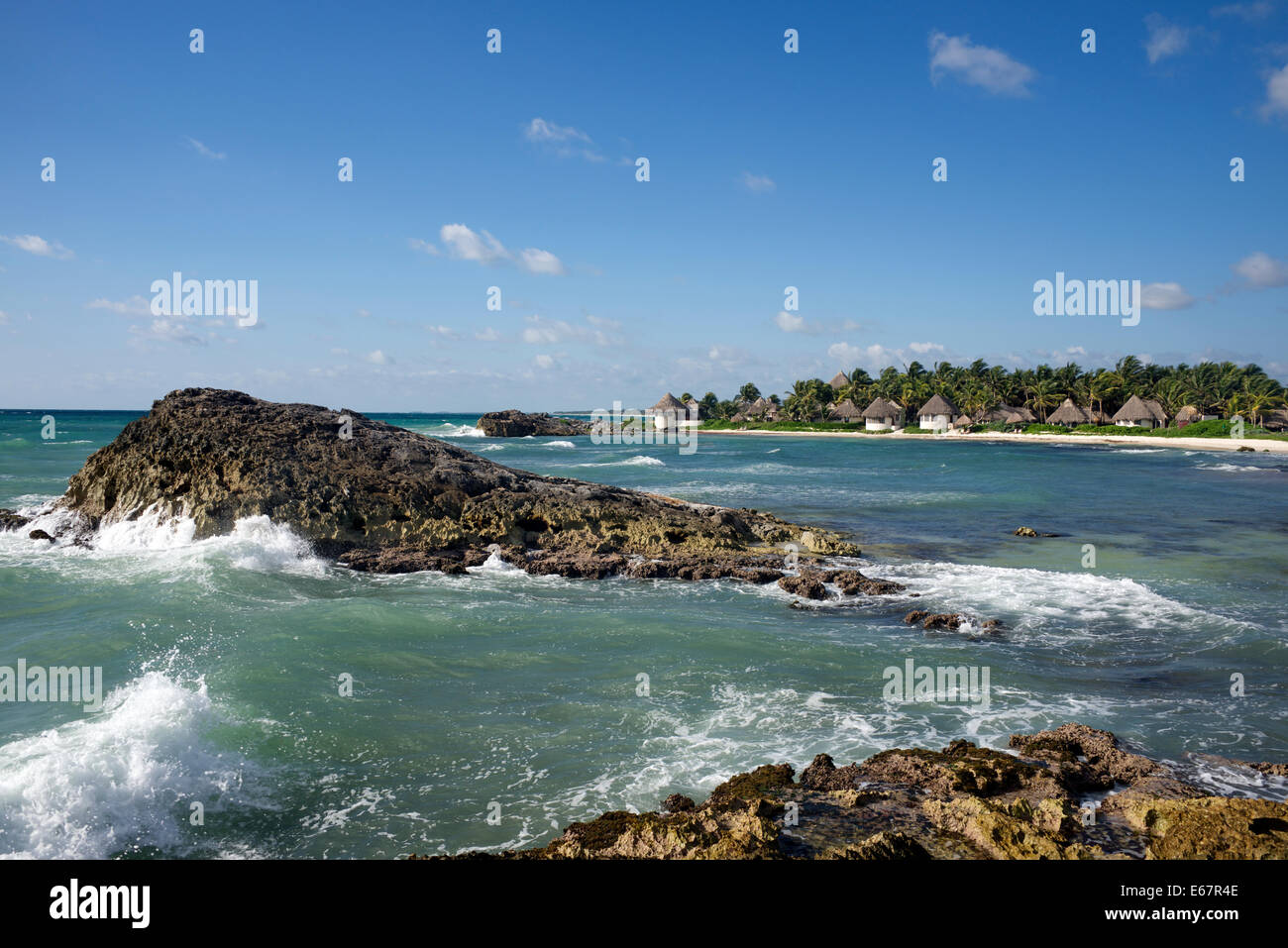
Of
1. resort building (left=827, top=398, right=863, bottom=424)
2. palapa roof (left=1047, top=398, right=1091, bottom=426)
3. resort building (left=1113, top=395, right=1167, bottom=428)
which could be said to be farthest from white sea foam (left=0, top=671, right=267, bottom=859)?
resort building (left=827, top=398, right=863, bottom=424)

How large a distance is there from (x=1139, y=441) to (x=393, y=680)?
10268 cm

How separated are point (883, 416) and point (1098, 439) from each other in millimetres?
35369

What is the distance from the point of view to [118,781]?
25.6 ft

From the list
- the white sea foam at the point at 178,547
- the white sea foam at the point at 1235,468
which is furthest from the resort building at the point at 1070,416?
the white sea foam at the point at 178,547

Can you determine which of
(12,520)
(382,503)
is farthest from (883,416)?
(12,520)

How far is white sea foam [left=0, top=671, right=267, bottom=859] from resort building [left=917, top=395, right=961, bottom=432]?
120506 millimetres

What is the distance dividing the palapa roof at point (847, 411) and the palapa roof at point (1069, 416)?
→ 112 feet

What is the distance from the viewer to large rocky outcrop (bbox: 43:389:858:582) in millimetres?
20000

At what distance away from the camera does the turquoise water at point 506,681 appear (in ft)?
25.1

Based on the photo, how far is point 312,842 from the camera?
278 inches

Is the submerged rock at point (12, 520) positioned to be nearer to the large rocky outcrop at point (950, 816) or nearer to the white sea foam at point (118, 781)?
the white sea foam at point (118, 781)

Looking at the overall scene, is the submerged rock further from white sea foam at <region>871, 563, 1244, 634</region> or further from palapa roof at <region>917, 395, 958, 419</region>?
palapa roof at <region>917, 395, 958, 419</region>

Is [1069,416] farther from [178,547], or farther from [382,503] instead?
[178,547]

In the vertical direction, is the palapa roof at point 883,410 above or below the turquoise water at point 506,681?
above
